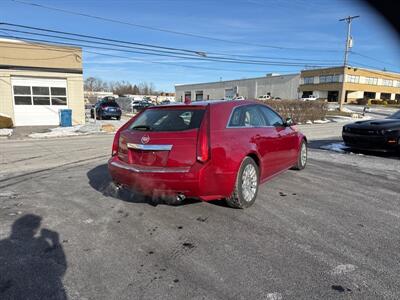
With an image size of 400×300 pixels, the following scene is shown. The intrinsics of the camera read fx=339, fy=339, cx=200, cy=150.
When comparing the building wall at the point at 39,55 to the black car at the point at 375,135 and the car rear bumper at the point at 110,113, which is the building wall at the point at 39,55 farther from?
the black car at the point at 375,135

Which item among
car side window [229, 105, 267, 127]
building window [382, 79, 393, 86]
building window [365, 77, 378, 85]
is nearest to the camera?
car side window [229, 105, 267, 127]

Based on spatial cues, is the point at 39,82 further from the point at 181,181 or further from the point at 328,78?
the point at 328,78

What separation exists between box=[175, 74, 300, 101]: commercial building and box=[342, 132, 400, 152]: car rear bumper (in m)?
52.5

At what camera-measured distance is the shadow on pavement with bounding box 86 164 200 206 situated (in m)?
4.96

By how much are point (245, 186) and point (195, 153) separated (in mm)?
1003

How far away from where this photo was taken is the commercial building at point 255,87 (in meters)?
71.9

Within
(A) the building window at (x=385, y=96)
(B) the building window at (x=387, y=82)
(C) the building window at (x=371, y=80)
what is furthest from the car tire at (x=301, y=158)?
(A) the building window at (x=385, y=96)

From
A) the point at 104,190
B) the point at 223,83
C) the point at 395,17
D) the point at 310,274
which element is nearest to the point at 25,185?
the point at 104,190

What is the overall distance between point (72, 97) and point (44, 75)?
6.75 ft

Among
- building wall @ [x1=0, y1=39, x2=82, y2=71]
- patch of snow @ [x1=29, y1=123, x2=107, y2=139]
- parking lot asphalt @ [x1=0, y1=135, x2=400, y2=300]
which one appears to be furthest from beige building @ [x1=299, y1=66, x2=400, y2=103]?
parking lot asphalt @ [x1=0, y1=135, x2=400, y2=300]

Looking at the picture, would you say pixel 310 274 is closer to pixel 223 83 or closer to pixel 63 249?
pixel 63 249

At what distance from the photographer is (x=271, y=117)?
234 inches

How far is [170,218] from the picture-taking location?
174 inches

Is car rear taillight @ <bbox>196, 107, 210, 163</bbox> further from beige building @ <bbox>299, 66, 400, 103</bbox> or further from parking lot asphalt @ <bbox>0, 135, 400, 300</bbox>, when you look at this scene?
beige building @ <bbox>299, 66, 400, 103</bbox>
